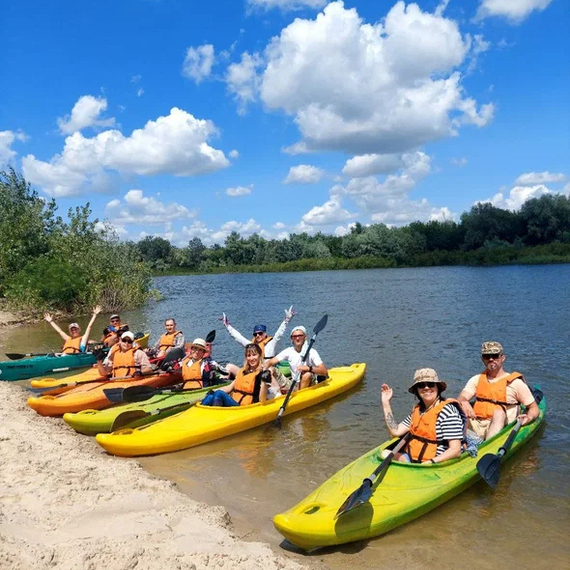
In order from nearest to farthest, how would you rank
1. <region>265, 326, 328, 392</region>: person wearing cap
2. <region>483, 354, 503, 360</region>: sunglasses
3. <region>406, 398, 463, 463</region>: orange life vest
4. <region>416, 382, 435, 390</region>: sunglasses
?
<region>416, 382, 435, 390</region>: sunglasses, <region>406, 398, 463, 463</region>: orange life vest, <region>483, 354, 503, 360</region>: sunglasses, <region>265, 326, 328, 392</region>: person wearing cap

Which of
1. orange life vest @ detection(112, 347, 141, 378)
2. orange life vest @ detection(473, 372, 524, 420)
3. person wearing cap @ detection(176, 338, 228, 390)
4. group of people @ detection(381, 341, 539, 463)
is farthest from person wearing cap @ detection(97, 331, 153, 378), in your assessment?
orange life vest @ detection(473, 372, 524, 420)

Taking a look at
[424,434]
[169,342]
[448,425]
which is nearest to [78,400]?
[169,342]

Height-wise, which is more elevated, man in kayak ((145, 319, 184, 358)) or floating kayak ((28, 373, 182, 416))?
man in kayak ((145, 319, 184, 358))

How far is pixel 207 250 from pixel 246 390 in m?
83.1

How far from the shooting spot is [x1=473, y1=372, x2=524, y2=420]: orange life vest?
247 inches

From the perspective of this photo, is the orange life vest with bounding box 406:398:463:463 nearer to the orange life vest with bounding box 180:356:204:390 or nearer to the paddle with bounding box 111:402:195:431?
the paddle with bounding box 111:402:195:431

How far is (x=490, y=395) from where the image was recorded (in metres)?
6.34

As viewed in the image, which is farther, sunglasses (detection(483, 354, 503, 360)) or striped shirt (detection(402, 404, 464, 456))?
sunglasses (detection(483, 354, 503, 360))

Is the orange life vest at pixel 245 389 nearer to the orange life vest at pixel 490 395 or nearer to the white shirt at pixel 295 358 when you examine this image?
the white shirt at pixel 295 358

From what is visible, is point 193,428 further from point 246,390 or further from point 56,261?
point 56,261

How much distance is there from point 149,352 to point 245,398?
440 cm

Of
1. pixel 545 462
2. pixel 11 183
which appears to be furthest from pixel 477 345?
pixel 11 183

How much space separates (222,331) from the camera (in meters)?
18.9

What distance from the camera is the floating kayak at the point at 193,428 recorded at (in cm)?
650
